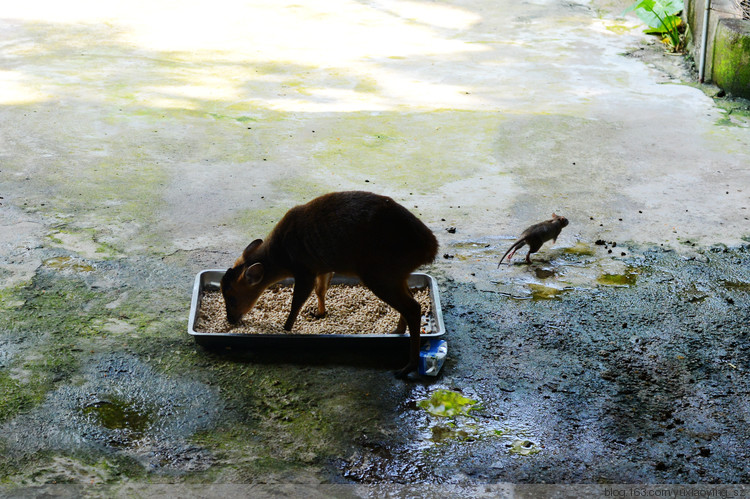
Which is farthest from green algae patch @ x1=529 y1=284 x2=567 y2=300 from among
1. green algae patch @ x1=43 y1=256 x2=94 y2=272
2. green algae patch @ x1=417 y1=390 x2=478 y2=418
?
green algae patch @ x1=43 y1=256 x2=94 y2=272

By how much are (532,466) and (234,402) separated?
147 cm

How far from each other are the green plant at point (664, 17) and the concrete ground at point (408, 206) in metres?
0.34

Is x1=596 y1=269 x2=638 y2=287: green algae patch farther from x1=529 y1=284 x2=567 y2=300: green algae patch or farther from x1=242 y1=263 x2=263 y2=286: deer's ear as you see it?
x1=242 y1=263 x2=263 y2=286: deer's ear

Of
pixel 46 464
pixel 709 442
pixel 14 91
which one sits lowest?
pixel 709 442

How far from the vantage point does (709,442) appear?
11.8 ft

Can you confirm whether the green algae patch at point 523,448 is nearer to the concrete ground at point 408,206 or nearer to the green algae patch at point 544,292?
the concrete ground at point 408,206

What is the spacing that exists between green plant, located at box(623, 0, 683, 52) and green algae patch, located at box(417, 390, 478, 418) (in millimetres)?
9181

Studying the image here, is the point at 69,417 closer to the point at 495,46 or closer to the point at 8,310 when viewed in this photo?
the point at 8,310

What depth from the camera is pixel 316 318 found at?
4.71 m

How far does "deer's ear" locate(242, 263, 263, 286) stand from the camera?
4348 millimetres

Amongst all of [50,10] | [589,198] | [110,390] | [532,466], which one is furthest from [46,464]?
[50,10]

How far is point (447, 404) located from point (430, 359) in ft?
0.94

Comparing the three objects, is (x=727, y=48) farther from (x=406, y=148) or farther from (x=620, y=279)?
(x=620, y=279)

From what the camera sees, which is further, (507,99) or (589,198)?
(507,99)
